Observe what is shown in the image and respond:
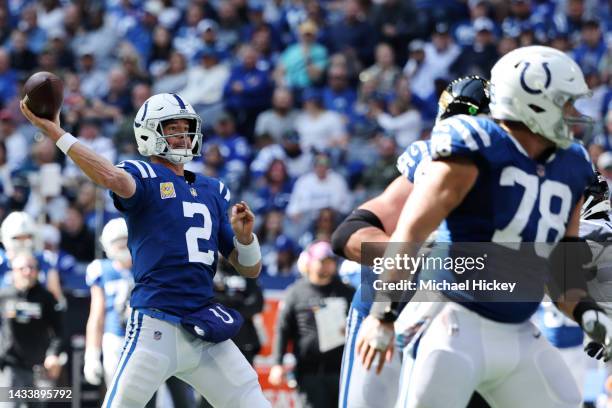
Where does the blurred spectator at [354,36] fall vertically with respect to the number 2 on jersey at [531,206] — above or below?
below

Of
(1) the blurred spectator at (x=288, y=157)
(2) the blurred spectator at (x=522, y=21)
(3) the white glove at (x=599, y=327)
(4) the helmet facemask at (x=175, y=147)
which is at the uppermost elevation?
(4) the helmet facemask at (x=175, y=147)

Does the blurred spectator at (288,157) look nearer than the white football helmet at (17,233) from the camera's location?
No

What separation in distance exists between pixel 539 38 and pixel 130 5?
509 centimetres

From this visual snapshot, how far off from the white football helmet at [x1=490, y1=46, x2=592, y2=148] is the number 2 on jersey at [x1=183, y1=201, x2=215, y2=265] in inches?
61.5

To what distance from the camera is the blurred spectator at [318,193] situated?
36.5 ft

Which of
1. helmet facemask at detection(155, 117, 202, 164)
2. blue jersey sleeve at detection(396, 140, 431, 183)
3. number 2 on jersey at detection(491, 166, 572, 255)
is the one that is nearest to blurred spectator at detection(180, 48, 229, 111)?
helmet facemask at detection(155, 117, 202, 164)

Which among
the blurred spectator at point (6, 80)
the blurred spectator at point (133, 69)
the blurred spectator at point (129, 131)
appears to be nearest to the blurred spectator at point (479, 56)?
the blurred spectator at point (129, 131)

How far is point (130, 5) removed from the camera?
14430 mm

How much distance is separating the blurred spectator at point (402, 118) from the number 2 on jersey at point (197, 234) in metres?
6.45

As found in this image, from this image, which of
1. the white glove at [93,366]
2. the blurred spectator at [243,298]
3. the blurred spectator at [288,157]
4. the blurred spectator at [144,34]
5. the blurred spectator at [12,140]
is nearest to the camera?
the white glove at [93,366]

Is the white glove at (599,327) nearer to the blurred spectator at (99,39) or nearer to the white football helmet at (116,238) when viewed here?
the white football helmet at (116,238)

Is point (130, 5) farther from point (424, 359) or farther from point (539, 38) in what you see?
point (424, 359)

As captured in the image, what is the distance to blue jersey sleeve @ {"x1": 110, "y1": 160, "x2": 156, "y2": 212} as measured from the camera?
4.98 meters

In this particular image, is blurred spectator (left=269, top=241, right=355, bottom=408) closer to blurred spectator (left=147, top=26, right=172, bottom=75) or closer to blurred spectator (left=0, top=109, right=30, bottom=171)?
blurred spectator (left=0, top=109, right=30, bottom=171)
